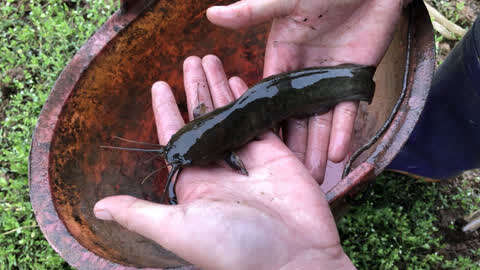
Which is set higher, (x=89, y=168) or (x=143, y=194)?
(x=89, y=168)

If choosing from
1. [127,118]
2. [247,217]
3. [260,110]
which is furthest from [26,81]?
[247,217]

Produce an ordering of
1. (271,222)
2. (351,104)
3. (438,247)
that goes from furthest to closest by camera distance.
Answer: (438,247), (351,104), (271,222)

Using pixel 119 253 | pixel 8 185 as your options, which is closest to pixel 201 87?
pixel 119 253

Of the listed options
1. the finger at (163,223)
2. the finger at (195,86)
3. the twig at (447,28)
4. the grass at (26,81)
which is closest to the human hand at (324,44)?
the finger at (195,86)

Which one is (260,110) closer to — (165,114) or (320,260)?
(165,114)

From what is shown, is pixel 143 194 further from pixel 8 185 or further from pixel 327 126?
pixel 327 126

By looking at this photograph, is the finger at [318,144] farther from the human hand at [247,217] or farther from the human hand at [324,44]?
the human hand at [247,217]

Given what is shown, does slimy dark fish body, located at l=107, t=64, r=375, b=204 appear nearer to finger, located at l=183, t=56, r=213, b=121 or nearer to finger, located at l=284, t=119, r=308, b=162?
finger, located at l=284, t=119, r=308, b=162
